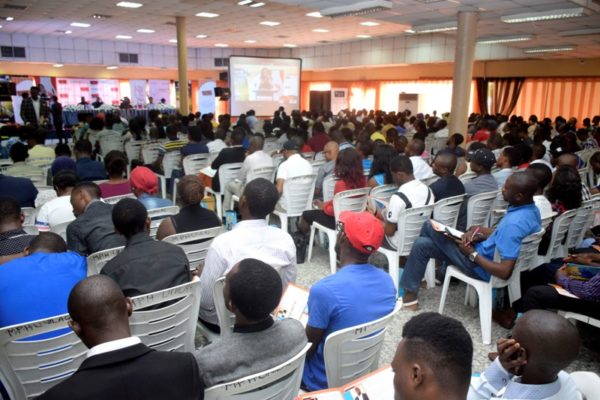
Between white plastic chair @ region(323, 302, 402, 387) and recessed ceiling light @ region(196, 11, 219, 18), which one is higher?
recessed ceiling light @ region(196, 11, 219, 18)

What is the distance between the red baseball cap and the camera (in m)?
2.23

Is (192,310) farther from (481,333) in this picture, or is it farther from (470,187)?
(470,187)

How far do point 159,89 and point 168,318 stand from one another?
19986 mm

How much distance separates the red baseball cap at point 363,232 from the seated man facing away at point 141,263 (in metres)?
0.95

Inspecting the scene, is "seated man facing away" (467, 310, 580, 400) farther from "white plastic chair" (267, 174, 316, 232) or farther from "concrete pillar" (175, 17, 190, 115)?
"concrete pillar" (175, 17, 190, 115)

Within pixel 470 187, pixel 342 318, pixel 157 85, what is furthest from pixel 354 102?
pixel 342 318

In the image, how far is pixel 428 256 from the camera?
3.76m

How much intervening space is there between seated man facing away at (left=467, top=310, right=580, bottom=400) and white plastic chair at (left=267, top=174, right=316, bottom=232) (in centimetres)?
338

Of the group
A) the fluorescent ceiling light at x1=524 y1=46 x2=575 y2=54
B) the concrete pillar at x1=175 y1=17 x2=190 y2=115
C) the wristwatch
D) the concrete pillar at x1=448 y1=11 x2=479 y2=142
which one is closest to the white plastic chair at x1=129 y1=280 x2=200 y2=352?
the wristwatch

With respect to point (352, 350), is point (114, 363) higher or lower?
higher

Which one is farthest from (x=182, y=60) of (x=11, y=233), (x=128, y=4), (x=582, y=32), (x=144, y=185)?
(x=11, y=233)

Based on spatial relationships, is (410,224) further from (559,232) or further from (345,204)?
(559,232)

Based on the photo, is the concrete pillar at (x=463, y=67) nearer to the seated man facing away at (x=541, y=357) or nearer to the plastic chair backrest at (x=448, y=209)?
the plastic chair backrest at (x=448, y=209)

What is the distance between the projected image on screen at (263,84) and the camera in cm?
1448
